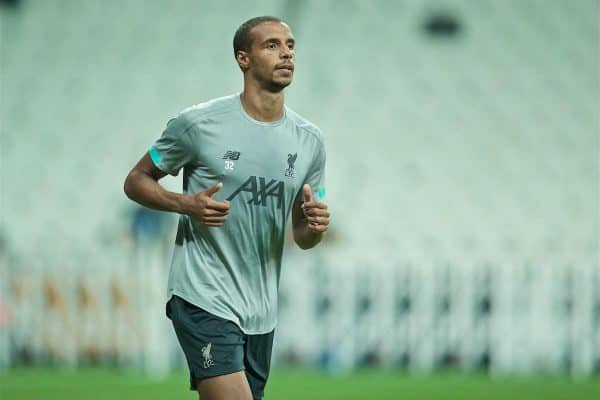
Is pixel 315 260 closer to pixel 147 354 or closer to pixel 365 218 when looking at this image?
pixel 147 354

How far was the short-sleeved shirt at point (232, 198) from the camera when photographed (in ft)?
17.5

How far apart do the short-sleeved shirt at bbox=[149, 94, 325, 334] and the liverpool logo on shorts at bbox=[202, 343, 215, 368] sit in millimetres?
167

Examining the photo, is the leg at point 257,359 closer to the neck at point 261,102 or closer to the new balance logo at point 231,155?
the new balance logo at point 231,155

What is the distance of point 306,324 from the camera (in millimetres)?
13117

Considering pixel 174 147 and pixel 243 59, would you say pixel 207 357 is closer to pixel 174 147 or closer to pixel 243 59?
pixel 174 147

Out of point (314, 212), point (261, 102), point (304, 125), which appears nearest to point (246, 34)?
point (261, 102)

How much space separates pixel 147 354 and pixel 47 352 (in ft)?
4.11

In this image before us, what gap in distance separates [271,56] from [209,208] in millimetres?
811

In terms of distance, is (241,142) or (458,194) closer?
(241,142)

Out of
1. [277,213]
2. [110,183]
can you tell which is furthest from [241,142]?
[110,183]

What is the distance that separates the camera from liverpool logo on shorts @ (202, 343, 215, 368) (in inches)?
203

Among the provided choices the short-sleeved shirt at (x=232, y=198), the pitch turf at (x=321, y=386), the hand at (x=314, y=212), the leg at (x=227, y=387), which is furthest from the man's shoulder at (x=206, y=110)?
the pitch turf at (x=321, y=386)

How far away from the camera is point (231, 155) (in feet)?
17.5

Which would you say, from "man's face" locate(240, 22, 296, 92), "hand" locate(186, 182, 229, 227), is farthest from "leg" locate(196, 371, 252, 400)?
"man's face" locate(240, 22, 296, 92)
